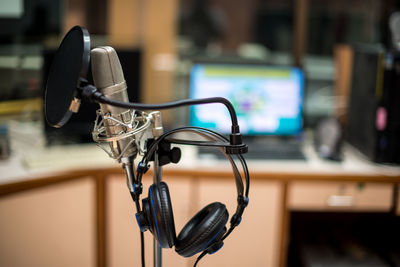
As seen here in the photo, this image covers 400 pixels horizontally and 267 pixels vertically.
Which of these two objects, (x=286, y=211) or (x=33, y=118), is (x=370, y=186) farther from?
(x=33, y=118)

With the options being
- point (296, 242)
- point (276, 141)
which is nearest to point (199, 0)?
point (276, 141)

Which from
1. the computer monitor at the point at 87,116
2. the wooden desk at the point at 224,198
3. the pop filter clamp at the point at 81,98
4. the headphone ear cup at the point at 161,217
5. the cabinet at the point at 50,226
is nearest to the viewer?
the pop filter clamp at the point at 81,98

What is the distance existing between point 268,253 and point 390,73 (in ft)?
3.22

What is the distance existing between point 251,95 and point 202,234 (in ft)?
4.46

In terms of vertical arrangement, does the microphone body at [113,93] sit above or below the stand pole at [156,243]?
above

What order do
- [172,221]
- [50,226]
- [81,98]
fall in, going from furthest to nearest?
[50,226] < [172,221] < [81,98]

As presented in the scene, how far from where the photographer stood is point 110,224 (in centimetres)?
190

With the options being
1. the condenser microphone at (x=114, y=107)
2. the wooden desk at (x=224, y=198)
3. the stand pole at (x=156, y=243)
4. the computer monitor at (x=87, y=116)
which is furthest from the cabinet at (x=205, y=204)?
the condenser microphone at (x=114, y=107)

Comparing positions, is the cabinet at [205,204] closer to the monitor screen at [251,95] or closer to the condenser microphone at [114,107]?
the monitor screen at [251,95]

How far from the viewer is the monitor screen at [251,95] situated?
210 centimetres

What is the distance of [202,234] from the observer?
0.85 m

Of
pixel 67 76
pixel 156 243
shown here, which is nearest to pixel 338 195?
pixel 156 243

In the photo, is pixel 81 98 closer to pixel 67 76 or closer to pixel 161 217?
pixel 67 76

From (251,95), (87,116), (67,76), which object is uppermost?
(67,76)
